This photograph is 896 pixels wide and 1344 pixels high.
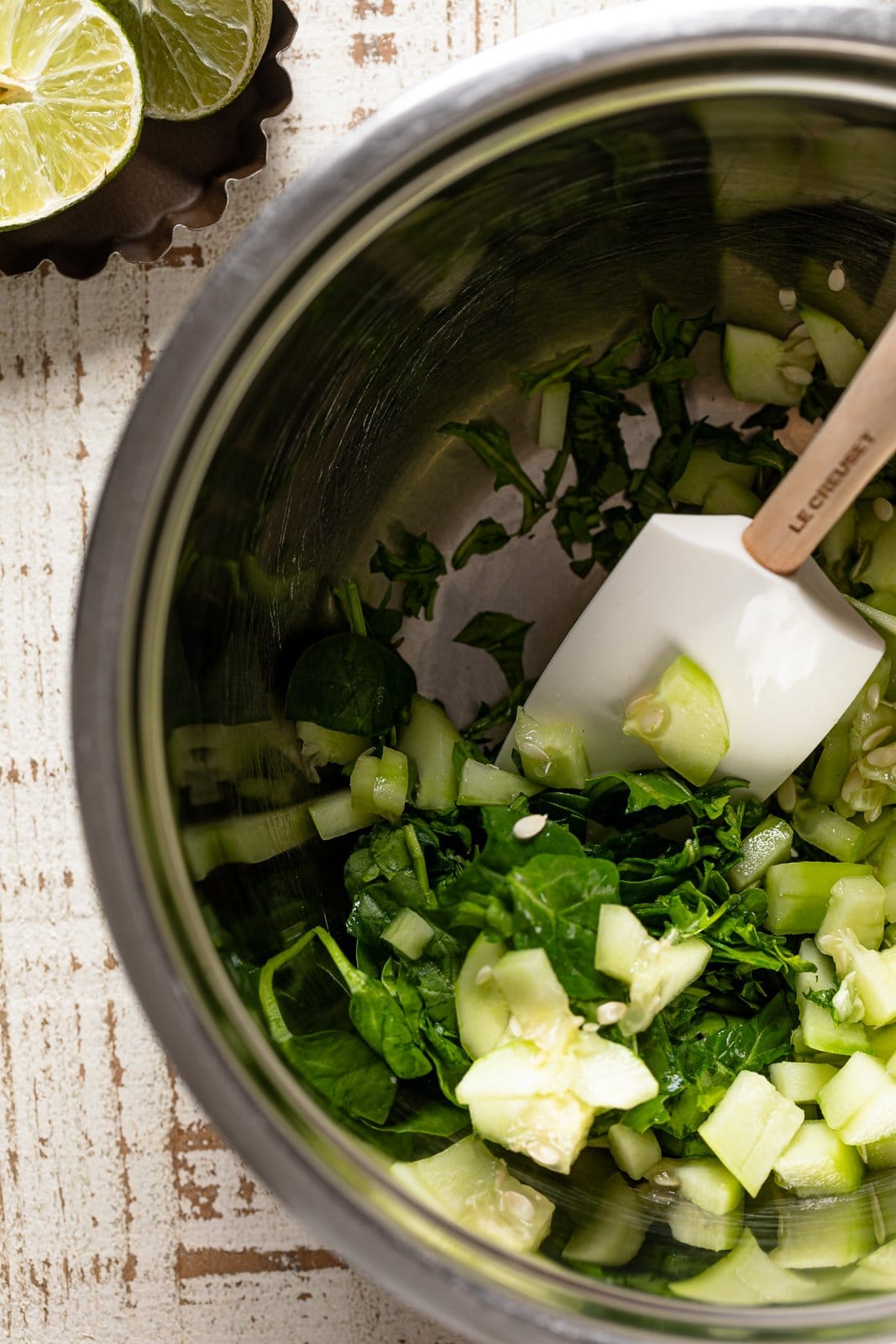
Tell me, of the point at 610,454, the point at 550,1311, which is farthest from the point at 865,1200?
the point at 610,454

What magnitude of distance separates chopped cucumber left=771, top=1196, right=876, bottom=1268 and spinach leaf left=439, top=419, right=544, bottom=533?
0.84m

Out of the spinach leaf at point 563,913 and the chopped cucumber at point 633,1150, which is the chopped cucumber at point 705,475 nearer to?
the spinach leaf at point 563,913

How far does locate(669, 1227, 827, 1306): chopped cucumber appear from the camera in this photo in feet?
3.22

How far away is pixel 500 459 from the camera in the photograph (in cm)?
144

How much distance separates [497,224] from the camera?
1.09 m

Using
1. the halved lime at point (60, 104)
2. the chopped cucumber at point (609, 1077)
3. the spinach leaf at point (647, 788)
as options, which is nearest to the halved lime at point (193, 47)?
the halved lime at point (60, 104)

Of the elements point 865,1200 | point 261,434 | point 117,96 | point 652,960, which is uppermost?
point 117,96

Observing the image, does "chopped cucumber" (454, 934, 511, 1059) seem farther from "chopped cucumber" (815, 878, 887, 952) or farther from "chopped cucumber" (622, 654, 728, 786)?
"chopped cucumber" (815, 878, 887, 952)

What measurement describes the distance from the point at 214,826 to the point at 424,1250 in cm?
39

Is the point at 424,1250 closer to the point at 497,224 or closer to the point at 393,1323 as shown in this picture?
the point at 393,1323

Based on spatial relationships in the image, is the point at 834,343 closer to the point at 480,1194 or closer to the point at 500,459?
the point at 500,459

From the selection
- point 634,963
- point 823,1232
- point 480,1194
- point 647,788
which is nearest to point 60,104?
point 647,788

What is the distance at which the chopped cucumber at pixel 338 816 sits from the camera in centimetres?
129

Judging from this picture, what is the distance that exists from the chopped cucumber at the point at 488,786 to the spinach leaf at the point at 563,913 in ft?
0.54
